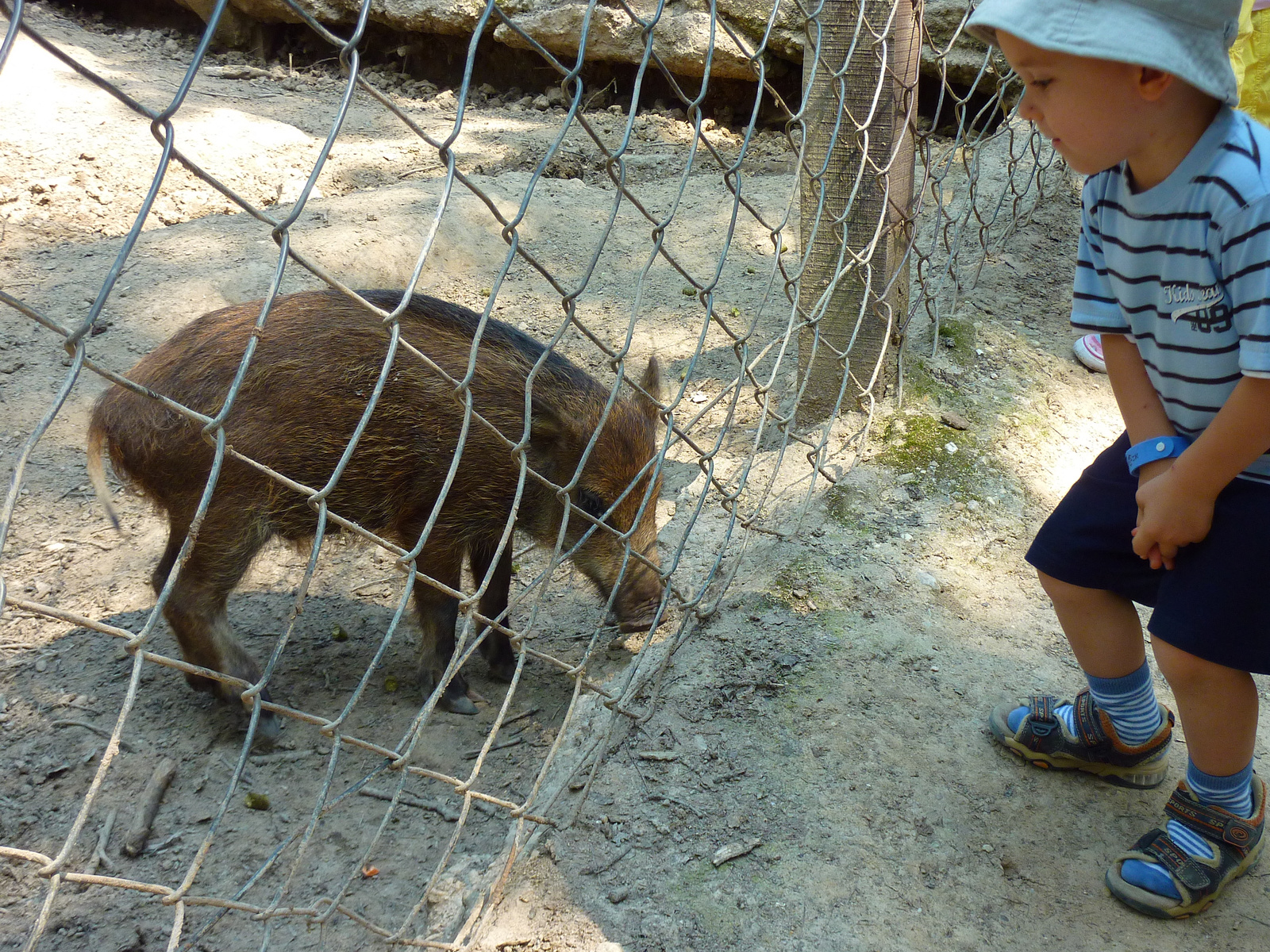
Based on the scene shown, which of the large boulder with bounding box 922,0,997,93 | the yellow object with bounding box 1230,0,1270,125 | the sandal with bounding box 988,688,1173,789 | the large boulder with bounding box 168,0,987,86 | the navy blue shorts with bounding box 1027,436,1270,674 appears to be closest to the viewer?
the navy blue shorts with bounding box 1027,436,1270,674

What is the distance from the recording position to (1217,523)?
1336mm

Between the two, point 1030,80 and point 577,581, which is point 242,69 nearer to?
point 577,581

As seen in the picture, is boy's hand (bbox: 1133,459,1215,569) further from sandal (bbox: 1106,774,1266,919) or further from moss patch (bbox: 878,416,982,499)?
moss patch (bbox: 878,416,982,499)

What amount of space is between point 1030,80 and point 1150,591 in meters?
0.77

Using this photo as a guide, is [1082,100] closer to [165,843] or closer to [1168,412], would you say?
[1168,412]

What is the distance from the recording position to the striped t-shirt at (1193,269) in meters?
1.20

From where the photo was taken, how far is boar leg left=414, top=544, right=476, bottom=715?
251 cm

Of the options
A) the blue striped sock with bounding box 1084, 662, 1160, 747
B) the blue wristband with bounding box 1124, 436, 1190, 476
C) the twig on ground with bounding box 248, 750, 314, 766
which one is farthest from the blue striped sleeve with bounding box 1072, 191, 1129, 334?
the twig on ground with bounding box 248, 750, 314, 766

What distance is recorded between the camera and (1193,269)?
128 cm

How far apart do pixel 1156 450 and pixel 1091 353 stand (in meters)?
1.80

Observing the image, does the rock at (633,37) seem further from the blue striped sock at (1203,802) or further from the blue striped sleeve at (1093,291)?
the blue striped sock at (1203,802)

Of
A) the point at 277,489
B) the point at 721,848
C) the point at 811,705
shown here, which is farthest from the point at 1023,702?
the point at 277,489

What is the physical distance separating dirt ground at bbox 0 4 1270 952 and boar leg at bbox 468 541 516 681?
0.08 meters

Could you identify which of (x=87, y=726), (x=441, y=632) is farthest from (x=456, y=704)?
(x=87, y=726)
